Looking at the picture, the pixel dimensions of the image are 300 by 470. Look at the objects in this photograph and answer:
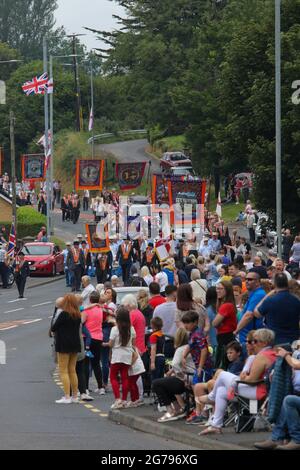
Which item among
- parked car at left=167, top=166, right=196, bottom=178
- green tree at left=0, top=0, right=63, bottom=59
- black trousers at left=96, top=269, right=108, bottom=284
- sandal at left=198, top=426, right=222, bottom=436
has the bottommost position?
black trousers at left=96, top=269, right=108, bottom=284

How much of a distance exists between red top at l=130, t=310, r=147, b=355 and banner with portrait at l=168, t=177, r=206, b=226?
23.0m

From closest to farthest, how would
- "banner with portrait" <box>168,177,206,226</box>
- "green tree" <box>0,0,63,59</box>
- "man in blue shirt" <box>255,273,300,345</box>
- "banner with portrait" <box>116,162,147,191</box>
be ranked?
"man in blue shirt" <box>255,273,300,345</box> < "banner with portrait" <box>168,177,206,226</box> < "banner with portrait" <box>116,162,147,191</box> < "green tree" <box>0,0,63,59</box>

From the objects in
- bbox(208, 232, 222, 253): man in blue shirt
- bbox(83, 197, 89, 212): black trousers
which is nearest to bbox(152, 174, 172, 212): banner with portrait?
bbox(208, 232, 222, 253): man in blue shirt

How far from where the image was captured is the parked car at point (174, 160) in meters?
89.9

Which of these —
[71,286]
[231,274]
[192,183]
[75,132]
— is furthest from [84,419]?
[75,132]

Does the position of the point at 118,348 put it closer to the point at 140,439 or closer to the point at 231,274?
the point at 140,439

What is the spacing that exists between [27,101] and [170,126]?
17097 millimetres

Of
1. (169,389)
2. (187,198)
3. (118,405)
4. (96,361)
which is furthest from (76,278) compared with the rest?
(169,389)

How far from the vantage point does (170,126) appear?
9912 centimetres

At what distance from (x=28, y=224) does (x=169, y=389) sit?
52.1 metres

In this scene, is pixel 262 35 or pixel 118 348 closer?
pixel 118 348

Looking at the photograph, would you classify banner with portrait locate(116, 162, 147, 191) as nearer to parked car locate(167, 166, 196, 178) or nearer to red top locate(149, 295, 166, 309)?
parked car locate(167, 166, 196, 178)

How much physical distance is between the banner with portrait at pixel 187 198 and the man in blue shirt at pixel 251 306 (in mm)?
24829

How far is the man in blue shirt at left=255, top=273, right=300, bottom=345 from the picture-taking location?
60.0 ft
